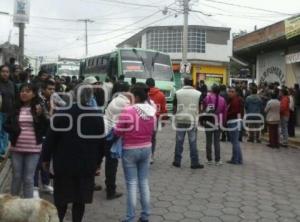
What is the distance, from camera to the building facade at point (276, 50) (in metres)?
19.7

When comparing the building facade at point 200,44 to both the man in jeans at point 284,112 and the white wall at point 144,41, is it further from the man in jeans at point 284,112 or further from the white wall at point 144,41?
the man in jeans at point 284,112

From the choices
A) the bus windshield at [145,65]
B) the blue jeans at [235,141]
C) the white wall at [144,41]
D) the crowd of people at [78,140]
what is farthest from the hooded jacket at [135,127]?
the white wall at [144,41]

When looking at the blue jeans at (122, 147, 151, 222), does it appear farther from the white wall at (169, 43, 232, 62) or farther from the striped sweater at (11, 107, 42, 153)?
the white wall at (169, 43, 232, 62)

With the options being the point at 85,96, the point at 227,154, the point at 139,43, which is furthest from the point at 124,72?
the point at 139,43

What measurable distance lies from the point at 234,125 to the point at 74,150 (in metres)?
6.52

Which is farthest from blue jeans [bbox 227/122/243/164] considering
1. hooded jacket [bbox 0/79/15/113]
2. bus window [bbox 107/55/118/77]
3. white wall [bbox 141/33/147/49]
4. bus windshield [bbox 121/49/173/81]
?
white wall [bbox 141/33/147/49]

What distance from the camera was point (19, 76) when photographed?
38.9 ft

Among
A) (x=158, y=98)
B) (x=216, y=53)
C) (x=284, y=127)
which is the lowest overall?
(x=284, y=127)

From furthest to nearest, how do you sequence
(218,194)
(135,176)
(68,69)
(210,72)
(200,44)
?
(200,44)
(210,72)
(68,69)
(218,194)
(135,176)

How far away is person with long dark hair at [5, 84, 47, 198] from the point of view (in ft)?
20.5

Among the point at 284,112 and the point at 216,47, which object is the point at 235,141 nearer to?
the point at 284,112

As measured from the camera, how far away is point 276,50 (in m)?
23.8

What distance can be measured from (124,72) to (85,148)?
1811cm

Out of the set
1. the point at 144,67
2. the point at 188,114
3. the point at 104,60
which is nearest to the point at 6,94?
the point at 188,114
